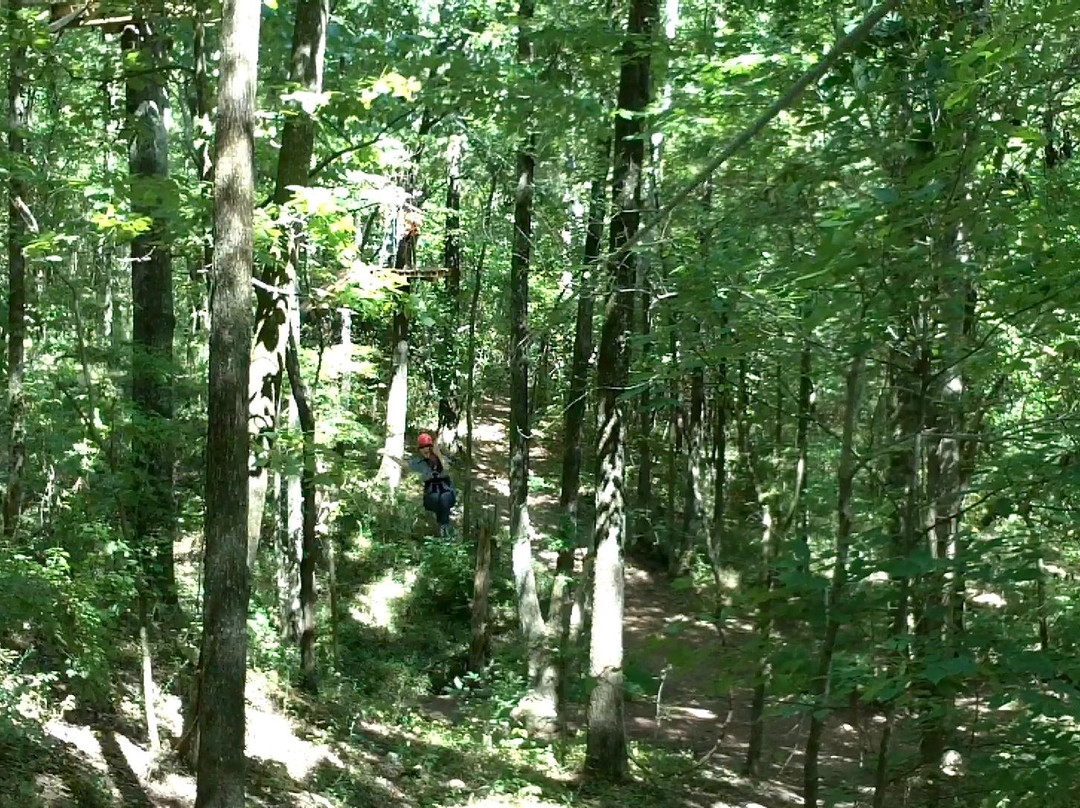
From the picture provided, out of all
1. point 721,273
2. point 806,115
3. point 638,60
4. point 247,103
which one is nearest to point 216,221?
point 247,103

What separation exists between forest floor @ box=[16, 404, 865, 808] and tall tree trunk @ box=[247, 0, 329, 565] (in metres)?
1.89

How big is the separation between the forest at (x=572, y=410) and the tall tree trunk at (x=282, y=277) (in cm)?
4

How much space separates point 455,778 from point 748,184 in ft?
25.8

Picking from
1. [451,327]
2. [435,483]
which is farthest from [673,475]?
[435,483]

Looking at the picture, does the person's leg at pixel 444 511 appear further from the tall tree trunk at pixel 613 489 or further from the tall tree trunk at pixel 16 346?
the tall tree trunk at pixel 613 489

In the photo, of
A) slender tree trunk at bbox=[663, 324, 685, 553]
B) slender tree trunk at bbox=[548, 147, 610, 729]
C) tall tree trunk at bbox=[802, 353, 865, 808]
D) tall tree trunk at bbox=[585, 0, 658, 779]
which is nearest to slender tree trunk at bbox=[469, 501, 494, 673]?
A: slender tree trunk at bbox=[548, 147, 610, 729]

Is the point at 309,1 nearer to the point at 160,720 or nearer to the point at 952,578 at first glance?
the point at 160,720

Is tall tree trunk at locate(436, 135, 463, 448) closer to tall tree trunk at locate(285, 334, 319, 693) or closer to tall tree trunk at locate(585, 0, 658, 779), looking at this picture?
tall tree trunk at locate(285, 334, 319, 693)

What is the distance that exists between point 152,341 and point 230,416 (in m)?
5.55

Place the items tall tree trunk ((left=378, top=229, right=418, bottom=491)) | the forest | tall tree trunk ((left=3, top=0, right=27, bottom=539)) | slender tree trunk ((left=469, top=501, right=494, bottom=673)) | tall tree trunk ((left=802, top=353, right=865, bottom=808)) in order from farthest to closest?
tall tree trunk ((left=378, top=229, right=418, bottom=491)) → slender tree trunk ((left=469, top=501, right=494, bottom=673)) → tall tree trunk ((left=3, top=0, right=27, bottom=539)) → the forest → tall tree trunk ((left=802, top=353, right=865, bottom=808))

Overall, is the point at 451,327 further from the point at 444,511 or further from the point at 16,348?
the point at 16,348

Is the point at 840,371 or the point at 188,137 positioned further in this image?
the point at 188,137

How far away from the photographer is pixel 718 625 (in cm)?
348

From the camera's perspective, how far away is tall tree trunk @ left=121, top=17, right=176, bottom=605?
891cm
